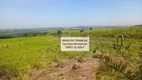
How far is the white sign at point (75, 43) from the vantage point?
47.1ft

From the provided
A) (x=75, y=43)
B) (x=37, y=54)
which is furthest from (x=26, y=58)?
(x=75, y=43)

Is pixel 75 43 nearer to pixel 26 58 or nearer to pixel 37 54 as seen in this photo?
pixel 26 58

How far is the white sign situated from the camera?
1435cm

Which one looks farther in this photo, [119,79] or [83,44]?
[83,44]

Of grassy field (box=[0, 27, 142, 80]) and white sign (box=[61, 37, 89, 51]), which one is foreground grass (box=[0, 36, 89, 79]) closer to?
grassy field (box=[0, 27, 142, 80])

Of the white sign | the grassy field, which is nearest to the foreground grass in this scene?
the grassy field

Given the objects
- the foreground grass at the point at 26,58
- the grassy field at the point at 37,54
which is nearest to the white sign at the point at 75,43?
the grassy field at the point at 37,54

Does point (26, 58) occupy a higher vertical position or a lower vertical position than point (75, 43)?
lower

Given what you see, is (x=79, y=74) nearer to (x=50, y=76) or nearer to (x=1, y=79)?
(x=50, y=76)

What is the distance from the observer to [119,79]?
4.15m

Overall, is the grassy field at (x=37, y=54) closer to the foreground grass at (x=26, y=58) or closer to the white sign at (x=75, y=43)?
the foreground grass at (x=26, y=58)

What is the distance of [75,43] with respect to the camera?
14367 mm

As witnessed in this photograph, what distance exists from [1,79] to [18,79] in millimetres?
916

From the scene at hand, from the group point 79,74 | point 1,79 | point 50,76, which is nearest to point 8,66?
point 1,79
